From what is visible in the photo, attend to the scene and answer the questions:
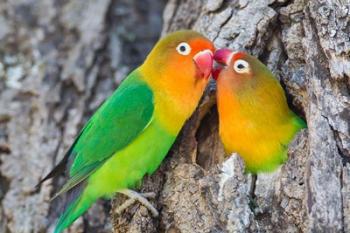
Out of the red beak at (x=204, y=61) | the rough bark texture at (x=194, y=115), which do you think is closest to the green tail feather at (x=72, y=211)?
the rough bark texture at (x=194, y=115)

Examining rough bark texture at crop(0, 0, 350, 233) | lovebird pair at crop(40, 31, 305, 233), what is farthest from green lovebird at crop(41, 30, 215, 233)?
rough bark texture at crop(0, 0, 350, 233)

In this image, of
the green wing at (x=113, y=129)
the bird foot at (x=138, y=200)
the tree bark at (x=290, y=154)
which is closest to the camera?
the tree bark at (x=290, y=154)

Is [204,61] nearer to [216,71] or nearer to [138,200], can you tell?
[216,71]

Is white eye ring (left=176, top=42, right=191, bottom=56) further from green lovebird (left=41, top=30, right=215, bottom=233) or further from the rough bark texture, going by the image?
the rough bark texture

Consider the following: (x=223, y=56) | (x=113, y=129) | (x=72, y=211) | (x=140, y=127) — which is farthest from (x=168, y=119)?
(x=72, y=211)

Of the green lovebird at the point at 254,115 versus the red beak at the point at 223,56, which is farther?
the red beak at the point at 223,56

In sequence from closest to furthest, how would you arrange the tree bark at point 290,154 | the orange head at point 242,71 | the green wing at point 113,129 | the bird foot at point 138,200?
1. the tree bark at point 290,154
2. the bird foot at point 138,200
3. the orange head at point 242,71
4. the green wing at point 113,129

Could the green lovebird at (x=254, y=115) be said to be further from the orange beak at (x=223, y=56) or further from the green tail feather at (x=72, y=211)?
the green tail feather at (x=72, y=211)
